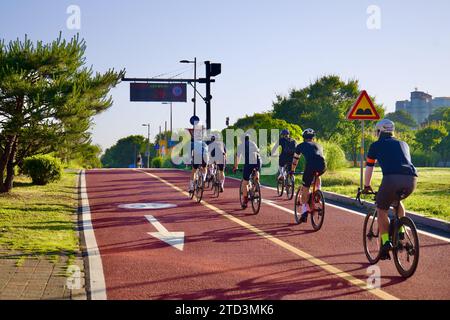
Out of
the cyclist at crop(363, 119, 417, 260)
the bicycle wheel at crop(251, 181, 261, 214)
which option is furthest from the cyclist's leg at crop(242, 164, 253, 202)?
the cyclist at crop(363, 119, 417, 260)

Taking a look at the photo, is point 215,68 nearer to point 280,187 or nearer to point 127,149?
point 280,187

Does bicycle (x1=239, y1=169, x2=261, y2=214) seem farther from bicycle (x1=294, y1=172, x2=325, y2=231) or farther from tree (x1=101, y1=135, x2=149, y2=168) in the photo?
tree (x1=101, y1=135, x2=149, y2=168)

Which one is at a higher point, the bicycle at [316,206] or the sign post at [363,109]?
the sign post at [363,109]

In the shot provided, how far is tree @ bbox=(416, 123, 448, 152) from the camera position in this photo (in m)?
52.8

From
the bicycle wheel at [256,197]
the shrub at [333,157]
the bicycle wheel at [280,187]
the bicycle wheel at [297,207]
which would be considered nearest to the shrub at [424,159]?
the shrub at [333,157]

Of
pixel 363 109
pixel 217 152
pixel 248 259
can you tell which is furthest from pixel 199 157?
pixel 248 259

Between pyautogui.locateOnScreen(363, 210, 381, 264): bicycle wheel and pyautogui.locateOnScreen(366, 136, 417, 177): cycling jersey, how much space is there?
917 mm

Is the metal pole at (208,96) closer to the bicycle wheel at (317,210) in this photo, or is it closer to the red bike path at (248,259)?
the red bike path at (248,259)

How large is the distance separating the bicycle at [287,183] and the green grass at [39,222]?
19.5 feet

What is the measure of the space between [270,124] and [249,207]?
709 inches

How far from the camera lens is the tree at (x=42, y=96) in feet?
48.5

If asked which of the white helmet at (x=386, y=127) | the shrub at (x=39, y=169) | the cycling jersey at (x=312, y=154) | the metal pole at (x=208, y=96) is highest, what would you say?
the metal pole at (x=208, y=96)

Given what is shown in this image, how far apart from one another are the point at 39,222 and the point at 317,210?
5.54 meters

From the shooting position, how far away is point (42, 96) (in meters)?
14.9
